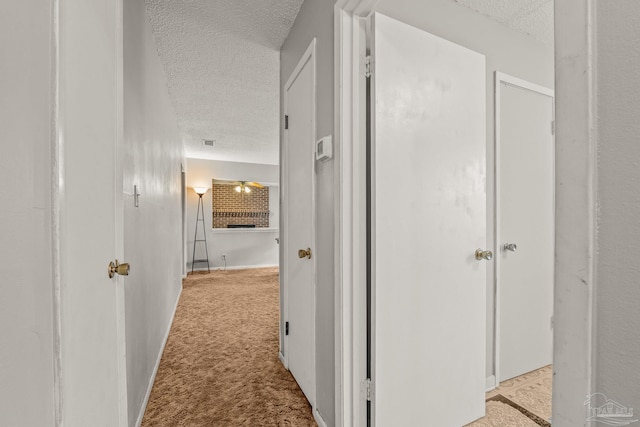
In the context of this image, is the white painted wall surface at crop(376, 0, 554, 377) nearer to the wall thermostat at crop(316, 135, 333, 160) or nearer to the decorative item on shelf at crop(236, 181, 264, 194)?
the wall thermostat at crop(316, 135, 333, 160)

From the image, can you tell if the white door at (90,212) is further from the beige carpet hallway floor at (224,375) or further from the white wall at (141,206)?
the beige carpet hallway floor at (224,375)

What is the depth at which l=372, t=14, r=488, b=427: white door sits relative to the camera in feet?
4.04

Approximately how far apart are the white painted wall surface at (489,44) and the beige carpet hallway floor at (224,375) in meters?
1.45

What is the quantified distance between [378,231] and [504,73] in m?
1.58

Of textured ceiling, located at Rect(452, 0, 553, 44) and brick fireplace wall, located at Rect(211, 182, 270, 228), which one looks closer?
textured ceiling, located at Rect(452, 0, 553, 44)

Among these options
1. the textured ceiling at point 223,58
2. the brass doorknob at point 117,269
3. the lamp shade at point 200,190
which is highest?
the textured ceiling at point 223,58

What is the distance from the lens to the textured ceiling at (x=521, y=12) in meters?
1.64

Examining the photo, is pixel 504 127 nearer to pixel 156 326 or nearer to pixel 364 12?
pixel 364 12

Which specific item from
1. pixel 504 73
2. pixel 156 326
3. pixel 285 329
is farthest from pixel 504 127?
pixel 156 326

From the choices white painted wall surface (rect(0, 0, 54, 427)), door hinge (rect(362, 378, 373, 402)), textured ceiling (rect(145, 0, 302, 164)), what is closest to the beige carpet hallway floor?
door hinge (rect(362, 378, 373, 402))

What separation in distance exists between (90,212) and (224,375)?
5.64 ft

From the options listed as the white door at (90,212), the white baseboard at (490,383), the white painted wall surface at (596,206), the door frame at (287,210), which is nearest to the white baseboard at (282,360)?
the door frame at (287,210)

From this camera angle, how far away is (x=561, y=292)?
17.7 inches

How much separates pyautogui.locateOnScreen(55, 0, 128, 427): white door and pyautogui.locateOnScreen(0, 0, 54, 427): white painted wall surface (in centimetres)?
4
